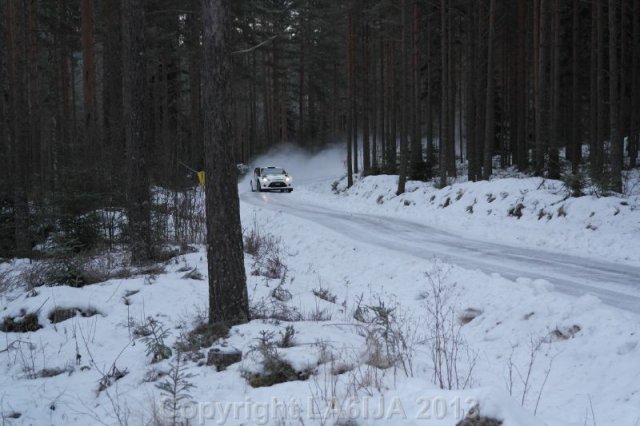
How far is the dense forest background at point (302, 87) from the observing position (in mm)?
11273

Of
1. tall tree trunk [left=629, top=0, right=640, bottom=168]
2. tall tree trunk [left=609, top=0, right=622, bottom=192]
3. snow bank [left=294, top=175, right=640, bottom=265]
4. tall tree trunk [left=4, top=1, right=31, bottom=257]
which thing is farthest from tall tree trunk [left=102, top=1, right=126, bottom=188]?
tall tree trunk [left=629, top=0, right=640, bottom=168]

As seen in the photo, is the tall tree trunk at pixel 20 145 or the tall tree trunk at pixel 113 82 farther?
the tall tree trunk at pixel 113 82

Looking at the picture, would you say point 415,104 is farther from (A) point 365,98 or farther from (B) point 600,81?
(B) point 600,81

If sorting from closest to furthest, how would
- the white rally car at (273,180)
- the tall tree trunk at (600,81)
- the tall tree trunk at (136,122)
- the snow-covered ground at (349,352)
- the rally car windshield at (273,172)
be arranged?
the snow-covered ground at (349,352) < the tall tree trunk at (136,122) < the tall tree trunk at (600,81) < the white rally car at (273,180) < the rally car windshield at (273,172)

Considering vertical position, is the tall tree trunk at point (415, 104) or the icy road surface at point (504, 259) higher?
the tall tree trunk at point (415, 104)

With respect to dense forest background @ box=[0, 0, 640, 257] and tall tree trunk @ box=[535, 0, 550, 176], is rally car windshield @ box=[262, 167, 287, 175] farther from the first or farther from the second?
tall tree trunk @ box=[535, 0, 550, 176]

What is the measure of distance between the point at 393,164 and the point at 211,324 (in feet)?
74.3

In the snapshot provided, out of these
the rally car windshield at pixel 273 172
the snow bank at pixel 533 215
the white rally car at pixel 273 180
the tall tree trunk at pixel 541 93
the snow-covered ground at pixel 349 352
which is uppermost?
the tall tree trunk at pixel 541 93

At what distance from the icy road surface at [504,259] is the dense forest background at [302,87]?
4.56 metres

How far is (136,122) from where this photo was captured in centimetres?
902

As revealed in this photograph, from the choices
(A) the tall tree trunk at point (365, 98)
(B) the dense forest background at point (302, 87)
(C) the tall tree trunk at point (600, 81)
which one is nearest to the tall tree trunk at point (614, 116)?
(B) the dense forest background at point (302, 87)

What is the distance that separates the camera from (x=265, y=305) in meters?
6.73

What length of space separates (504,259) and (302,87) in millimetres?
39680

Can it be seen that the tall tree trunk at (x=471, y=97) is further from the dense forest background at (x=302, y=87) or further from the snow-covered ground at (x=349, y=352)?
the snow-covered ground at (x=349, y=352)
